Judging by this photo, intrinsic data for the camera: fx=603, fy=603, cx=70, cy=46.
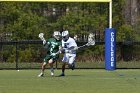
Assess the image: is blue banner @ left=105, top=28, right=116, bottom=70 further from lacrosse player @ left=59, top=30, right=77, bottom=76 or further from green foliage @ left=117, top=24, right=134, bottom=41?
green foliage @ left=117, top=24, right=134, bottom=41

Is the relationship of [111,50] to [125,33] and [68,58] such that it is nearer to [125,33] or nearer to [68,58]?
[68,58]

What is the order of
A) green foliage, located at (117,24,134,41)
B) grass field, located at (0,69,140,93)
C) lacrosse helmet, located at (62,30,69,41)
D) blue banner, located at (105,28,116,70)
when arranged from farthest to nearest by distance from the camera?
green foliage, located at (117,24,134,41)
blue banner, located at (105,28,116,70)
lacrosse helmet, located at (62,30,69,41)
grass field, located at (0,69,140,93)

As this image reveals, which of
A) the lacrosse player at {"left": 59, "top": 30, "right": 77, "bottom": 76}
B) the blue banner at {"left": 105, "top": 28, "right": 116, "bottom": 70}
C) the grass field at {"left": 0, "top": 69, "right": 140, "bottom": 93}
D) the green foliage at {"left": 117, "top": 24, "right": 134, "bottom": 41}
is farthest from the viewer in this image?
the green foliage at {"left": 117, "top": 24, "right": 134, "bottom": 41}

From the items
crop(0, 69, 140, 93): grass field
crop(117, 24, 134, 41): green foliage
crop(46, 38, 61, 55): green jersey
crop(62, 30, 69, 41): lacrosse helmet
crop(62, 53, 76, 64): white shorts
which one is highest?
crop(117, 24, 134, 41): green foliage

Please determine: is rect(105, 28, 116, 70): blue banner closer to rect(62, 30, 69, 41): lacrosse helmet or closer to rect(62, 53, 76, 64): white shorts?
rect(62, 53, 76, 64): white shorts

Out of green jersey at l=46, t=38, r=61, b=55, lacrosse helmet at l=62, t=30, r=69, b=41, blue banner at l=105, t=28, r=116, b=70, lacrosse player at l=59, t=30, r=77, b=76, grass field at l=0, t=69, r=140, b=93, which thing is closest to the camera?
grass field at l=0, t=69, r=140, b=93

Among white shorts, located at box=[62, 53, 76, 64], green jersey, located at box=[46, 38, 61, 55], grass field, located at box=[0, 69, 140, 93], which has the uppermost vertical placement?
green jersey, located at box=[46, 38, 61, 55]

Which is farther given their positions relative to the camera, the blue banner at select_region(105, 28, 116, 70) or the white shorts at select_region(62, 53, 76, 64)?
the blue banner at select_region(105, 28, 116, 70)

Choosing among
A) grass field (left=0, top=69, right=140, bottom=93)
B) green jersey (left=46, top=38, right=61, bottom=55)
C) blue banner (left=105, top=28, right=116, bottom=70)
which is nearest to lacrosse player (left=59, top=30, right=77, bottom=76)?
green jersey (left=46, top=38, right=61, bottom=55)

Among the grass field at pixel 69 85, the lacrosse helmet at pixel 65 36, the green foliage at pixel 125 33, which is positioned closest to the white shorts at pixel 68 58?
the lacrosse helmet at pixel 65 36

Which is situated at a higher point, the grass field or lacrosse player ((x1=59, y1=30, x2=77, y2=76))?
lacrosse player ((x1=59, y1=30, x2=77, y2=76))

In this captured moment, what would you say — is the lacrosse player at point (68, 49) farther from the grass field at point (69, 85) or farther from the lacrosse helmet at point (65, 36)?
the grass field at point (69, 85)

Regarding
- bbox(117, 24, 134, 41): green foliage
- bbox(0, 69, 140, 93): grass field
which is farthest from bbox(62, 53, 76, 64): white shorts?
bbox(117, 24, 134, 41): green foliage

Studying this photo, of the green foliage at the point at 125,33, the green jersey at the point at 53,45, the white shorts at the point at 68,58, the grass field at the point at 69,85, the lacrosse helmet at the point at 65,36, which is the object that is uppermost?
the green foliage at the point at 125,33
